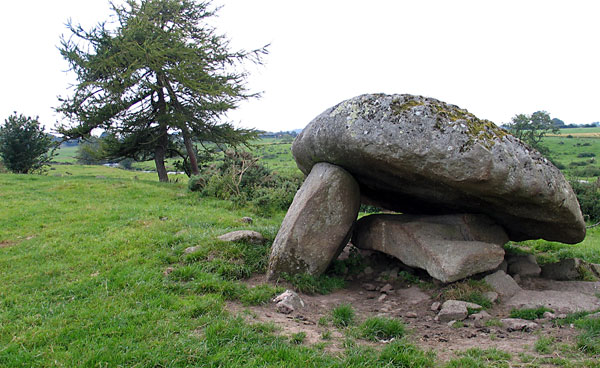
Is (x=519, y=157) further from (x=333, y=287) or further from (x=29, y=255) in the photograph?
(x=29, y=255)

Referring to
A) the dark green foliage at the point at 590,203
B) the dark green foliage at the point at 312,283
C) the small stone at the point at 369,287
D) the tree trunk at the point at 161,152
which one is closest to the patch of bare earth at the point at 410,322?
the small stone at the point at 369,287

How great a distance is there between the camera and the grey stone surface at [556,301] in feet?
20.6

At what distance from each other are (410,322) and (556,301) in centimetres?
248

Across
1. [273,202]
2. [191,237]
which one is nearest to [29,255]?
[191,237]

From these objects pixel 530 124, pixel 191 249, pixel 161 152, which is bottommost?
pixel 191 249

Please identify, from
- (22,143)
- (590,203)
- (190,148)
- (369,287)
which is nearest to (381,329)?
(369,287)

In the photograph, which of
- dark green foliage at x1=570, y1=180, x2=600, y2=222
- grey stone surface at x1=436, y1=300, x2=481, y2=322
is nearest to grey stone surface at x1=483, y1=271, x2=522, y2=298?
grey stone surface at x1=436, y1=300, x2=481, y2=322

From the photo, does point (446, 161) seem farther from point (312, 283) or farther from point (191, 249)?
point (191, 249)

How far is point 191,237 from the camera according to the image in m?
9.70

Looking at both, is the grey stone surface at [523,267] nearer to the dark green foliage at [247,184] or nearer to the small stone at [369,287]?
the small stone at [369,287]

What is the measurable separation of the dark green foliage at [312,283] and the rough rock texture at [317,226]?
135 mm

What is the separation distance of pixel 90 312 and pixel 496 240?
7646 millimetres

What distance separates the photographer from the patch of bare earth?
17.1 ft

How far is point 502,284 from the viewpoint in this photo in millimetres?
7309
